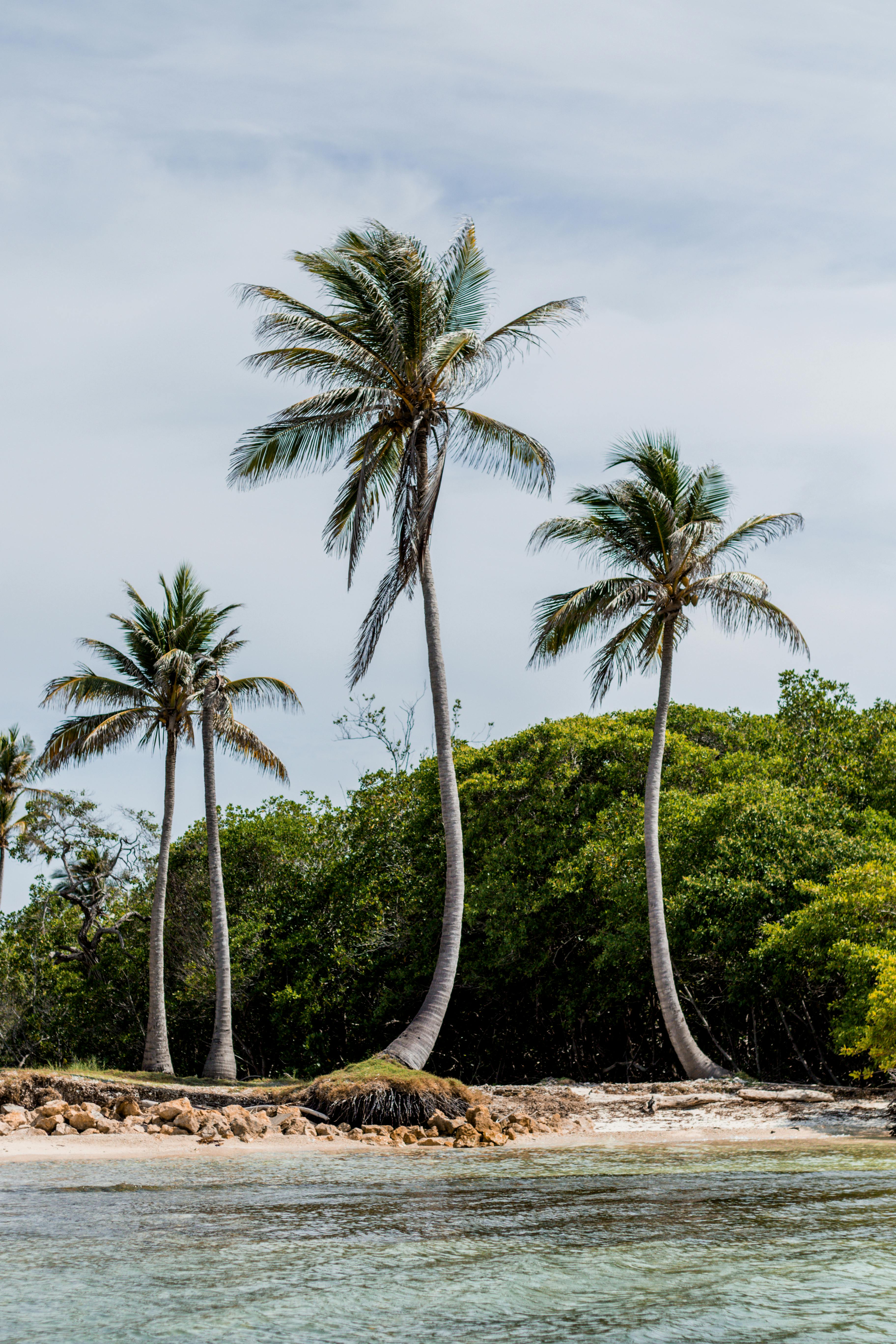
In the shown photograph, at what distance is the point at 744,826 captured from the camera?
18734mm

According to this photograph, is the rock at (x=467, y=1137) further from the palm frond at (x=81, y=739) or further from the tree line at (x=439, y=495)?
the palm frond at (x=81, y=739)

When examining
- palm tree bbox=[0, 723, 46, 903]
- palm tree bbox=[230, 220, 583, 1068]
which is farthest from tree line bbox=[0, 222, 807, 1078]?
palm tree bbox=[0, 723, 46, 903]

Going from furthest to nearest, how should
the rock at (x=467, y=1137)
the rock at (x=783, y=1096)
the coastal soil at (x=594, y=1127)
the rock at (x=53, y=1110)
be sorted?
the rock at (x=783, y=1096) < the rock at (x=53, y=1110) < the rock at (x=467, y=1137) < the coastal soil at (x=594, y=1127)

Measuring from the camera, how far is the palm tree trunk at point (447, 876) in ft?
51.9

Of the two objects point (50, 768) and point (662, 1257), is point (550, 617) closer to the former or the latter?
point (50, 768)

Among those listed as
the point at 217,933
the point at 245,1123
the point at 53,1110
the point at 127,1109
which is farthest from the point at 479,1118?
the point at 217,933

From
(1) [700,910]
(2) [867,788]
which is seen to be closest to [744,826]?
(1) [700,910]

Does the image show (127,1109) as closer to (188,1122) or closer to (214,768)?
(188,1122)

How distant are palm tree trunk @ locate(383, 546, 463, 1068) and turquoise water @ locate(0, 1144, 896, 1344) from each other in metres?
6.45

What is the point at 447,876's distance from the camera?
55.7ft

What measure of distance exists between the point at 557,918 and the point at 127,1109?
9.98 meters

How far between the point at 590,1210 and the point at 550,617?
13.3m

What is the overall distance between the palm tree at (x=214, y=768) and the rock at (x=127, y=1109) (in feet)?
23.2

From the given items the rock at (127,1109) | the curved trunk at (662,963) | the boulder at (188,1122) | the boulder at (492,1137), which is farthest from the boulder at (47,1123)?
the curved trunk at (662,963)
